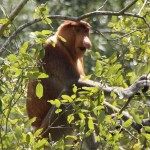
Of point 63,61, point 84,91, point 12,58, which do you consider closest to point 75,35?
point 63,61

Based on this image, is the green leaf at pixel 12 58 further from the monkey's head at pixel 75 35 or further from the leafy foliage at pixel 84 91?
the monkey's head at pixel 75 35

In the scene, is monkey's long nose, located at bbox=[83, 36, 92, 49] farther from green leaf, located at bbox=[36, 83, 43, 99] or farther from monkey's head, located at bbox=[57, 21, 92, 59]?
green leaf, located at bbox=[36, 83, 43, 99]

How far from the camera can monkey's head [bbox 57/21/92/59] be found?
6.10 meters

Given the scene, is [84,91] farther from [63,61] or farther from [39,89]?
[63,61]

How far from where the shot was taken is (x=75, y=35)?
243 inches

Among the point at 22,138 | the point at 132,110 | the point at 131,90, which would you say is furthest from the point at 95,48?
the point at 22,138

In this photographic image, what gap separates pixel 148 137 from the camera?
3.84 meters

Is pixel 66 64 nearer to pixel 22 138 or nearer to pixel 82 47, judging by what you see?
pixel 82 47

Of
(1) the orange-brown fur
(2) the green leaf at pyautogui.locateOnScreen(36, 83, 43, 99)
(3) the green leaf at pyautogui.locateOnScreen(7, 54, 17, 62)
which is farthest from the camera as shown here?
(1) the orange-brown fur

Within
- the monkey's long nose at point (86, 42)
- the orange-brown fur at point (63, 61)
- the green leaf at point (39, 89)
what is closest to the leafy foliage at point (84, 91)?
the green leaf at point (39, 89)

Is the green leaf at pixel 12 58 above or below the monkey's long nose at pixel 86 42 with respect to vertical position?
below

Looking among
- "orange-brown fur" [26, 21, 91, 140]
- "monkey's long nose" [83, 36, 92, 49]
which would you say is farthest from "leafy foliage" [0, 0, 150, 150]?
"orange-brown fur" [26, 21, 91, 140]

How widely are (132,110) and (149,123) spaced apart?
797mm

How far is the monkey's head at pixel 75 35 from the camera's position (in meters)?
6.10
